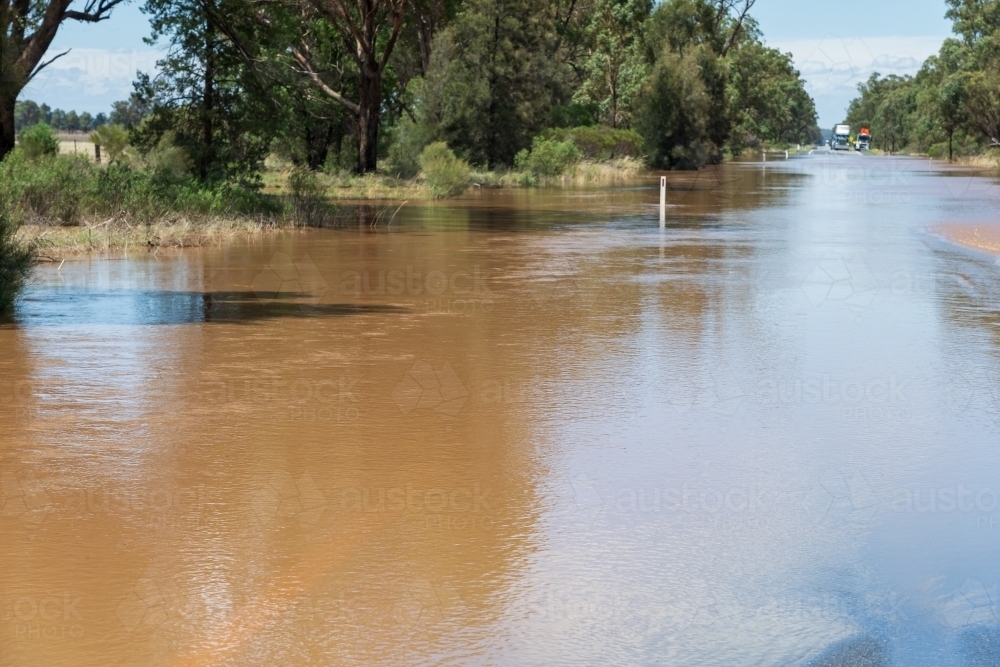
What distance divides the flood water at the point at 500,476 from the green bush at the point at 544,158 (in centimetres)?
4160

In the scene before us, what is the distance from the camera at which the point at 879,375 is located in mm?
12891

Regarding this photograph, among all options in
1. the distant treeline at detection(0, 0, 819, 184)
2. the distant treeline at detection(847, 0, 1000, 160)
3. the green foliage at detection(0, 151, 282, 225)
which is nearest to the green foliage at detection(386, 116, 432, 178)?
the distant treeline at detection(0, 0, 819, 184)

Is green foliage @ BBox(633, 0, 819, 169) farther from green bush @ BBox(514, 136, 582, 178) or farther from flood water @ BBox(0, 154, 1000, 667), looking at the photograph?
flood water @ BBox(0, 154, 1000, 667)

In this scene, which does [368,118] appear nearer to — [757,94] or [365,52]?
[365,52]

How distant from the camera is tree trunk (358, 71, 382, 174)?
50000mm

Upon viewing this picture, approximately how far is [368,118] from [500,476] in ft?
142

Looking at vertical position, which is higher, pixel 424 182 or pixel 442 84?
pixel 442 84

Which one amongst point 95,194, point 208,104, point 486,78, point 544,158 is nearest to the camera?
point 95,194

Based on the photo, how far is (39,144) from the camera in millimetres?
38750

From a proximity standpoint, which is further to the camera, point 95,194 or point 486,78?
point 486,78

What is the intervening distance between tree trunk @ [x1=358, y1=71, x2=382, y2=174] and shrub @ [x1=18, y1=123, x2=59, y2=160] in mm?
11561

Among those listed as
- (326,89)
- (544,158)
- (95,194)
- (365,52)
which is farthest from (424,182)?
(95,194)

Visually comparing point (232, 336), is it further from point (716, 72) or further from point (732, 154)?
point (732, 154)

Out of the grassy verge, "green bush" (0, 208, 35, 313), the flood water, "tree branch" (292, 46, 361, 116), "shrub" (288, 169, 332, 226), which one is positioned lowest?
the flood water
